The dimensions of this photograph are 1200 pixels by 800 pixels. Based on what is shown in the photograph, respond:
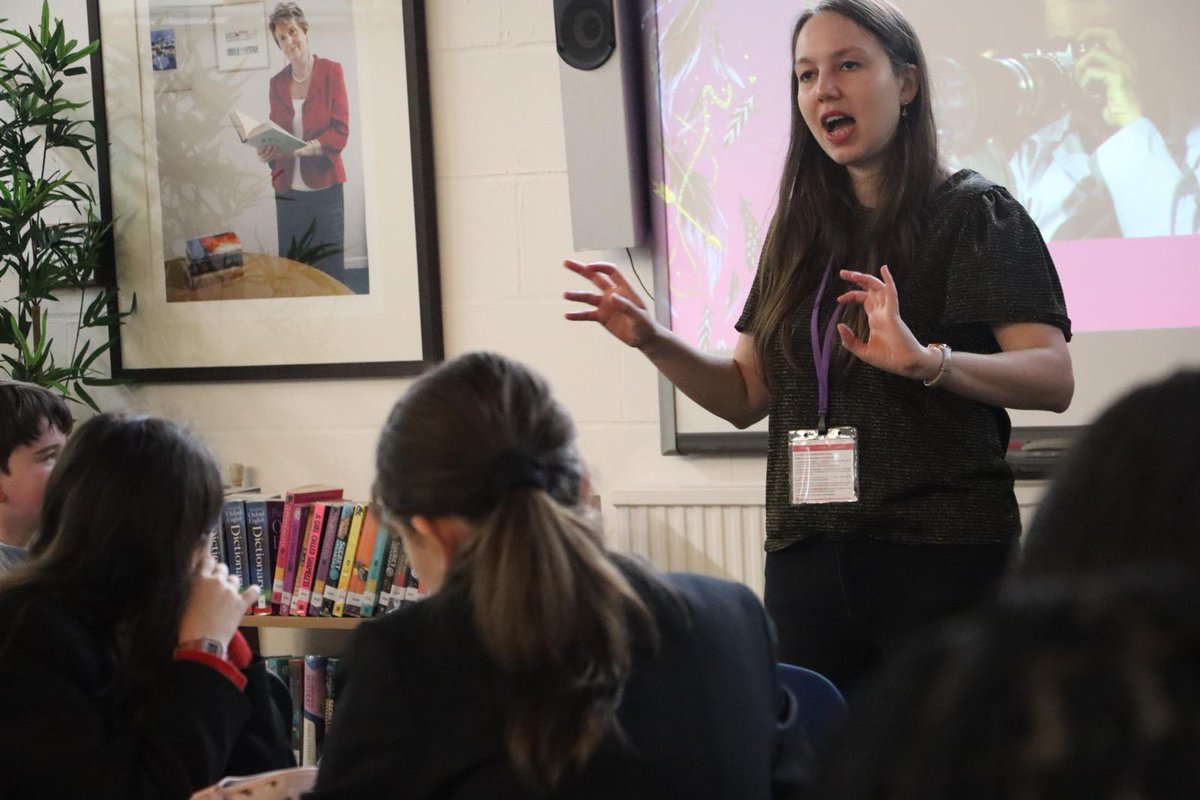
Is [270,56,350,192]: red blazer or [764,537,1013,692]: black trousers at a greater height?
[270,56,350,192]: red blazer

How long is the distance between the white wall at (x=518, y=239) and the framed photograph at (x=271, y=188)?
0.06 metres

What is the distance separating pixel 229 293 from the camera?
10.9 ft

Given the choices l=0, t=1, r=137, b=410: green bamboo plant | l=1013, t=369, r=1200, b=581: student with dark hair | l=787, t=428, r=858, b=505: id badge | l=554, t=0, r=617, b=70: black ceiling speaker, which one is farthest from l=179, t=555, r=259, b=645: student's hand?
l=0, t=1, r=137, b=410: green bamboo plant

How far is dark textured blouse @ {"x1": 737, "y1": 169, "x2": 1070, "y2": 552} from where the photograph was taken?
5.62ft

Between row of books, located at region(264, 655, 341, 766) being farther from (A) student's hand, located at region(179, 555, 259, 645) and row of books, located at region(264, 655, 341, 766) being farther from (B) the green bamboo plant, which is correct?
(A) student's hand, located at region(179, 555, 259, 645)

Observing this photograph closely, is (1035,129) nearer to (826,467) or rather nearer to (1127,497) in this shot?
(826,467)

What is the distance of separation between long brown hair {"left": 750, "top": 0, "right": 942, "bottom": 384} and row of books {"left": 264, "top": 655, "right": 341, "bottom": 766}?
1.54 m

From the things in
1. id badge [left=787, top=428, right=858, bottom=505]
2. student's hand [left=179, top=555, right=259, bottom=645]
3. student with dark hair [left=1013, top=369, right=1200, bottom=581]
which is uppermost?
student with dark hair [left=1013, top=369, right=1200, bottom=581]

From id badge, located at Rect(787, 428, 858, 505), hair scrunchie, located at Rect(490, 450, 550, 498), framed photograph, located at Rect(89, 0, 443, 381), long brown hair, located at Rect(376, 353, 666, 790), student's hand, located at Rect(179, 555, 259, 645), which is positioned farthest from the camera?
framed photograph, located at Rect(89, 0, 443, 381)

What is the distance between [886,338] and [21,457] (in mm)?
1411

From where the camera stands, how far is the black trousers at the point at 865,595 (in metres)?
1.70

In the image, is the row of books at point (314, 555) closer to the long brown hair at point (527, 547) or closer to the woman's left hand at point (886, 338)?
the woman's left hand at point (886, 338)

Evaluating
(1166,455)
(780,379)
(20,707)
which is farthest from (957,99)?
(1166,455)

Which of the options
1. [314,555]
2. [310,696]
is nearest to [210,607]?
[314,555]
